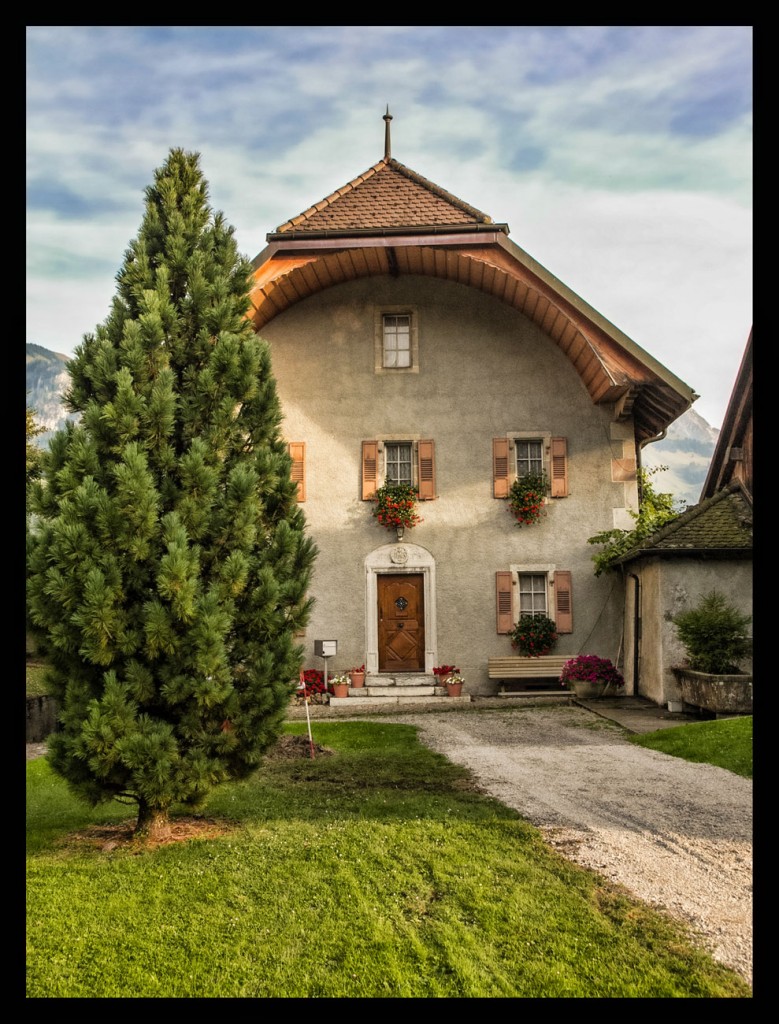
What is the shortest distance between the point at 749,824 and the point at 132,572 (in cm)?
453

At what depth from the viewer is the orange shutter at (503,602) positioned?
16.2 meters

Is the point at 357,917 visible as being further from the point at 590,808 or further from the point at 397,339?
the point at 397,339

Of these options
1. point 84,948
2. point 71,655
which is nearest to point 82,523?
point 71,655

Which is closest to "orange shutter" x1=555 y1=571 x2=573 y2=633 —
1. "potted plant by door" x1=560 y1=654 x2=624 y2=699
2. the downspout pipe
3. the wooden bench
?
the wooden bench

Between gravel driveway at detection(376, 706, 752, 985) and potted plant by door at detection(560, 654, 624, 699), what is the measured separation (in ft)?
11.9

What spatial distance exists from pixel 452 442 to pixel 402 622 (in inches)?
133

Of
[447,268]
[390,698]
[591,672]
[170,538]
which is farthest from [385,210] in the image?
[170,538]

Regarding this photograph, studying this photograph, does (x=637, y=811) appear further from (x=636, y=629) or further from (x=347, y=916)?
(x=636, y=629)

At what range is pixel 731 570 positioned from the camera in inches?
519

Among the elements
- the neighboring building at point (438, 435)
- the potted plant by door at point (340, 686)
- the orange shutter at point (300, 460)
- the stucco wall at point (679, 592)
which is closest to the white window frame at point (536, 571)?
the neighboring building at point (438, 435)

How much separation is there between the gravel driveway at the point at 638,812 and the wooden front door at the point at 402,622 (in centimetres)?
500

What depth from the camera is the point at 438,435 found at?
54.9ft
